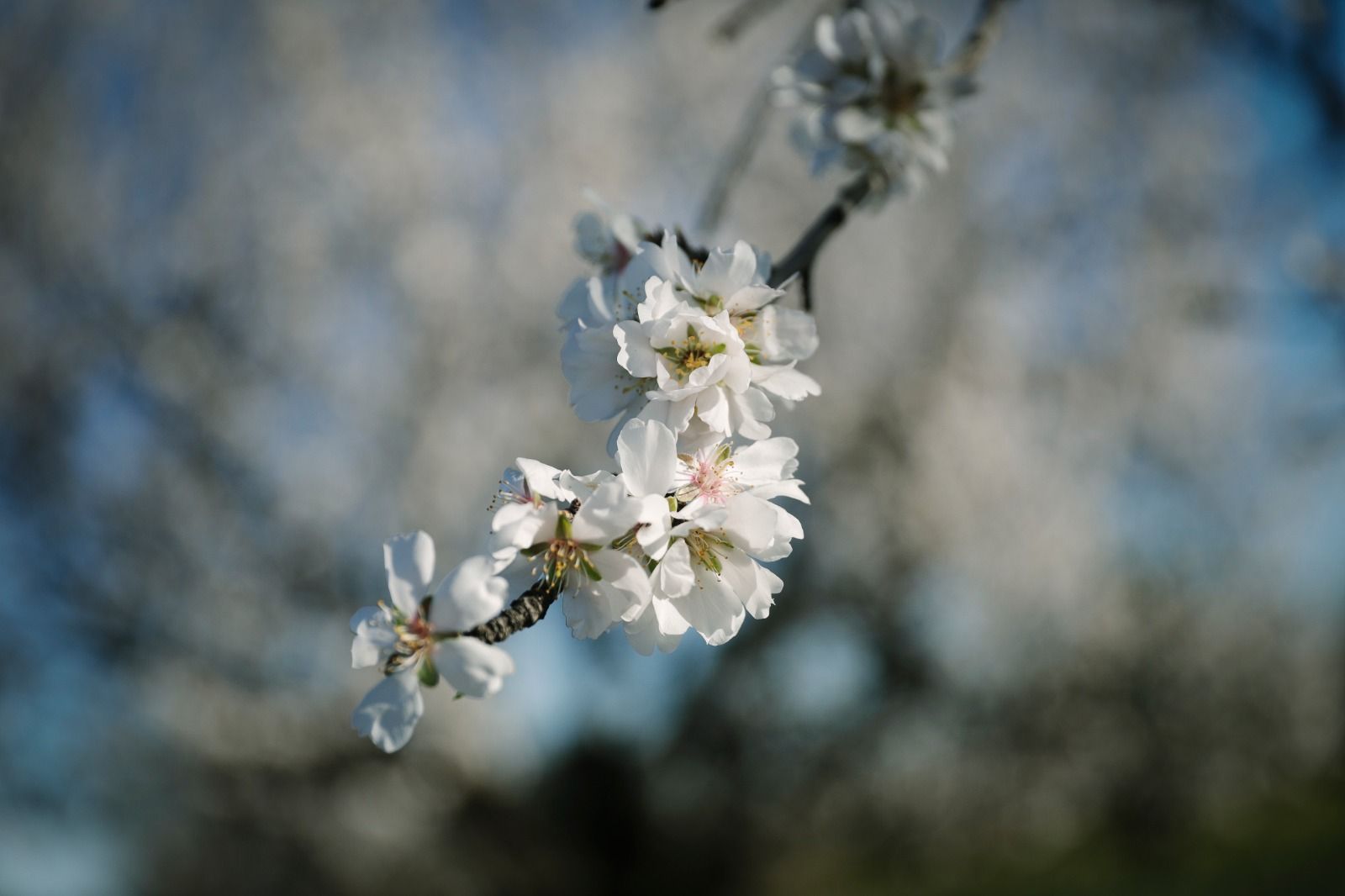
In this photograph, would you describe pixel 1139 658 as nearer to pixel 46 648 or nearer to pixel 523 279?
pixel 523 279

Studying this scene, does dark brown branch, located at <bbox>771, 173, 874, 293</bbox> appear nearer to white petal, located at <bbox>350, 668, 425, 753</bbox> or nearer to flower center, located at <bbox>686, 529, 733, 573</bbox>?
flower center, located at <bbox>686, 529, 733, 573</bbox>

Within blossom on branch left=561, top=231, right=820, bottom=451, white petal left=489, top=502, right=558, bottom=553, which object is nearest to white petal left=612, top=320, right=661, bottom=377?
blossom on branch left=561, top=231, right=820, bottom=451

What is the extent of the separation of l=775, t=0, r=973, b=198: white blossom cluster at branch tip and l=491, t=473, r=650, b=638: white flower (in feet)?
1.73

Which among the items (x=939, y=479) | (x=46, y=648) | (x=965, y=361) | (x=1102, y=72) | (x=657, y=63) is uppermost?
(x=657, y=63)

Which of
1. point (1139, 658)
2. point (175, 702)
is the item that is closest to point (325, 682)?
point (175, 702)

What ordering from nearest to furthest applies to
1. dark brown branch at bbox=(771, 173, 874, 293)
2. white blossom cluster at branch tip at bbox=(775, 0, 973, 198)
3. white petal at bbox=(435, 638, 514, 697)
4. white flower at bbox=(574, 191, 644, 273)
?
white petal at bbox=(435, 638, 514, 697) < dark brown branch at bbox=(771, 173, 874, 293) < white flower at bbox=(574, 191, 644, 273) < white blossom cluster at branch tip at bbox=(775, 0, 973, 198)

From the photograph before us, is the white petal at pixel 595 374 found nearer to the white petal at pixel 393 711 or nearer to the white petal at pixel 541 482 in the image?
the white petal at pixel 541 482

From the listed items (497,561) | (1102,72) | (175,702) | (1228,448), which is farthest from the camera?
(1228,448)

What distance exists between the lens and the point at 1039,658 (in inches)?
208

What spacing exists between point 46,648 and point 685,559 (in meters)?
5.23

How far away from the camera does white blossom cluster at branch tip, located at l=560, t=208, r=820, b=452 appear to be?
54 cm

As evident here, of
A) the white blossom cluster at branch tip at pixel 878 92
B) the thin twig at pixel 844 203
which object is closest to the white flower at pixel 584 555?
the thin twig at pixel 844 203

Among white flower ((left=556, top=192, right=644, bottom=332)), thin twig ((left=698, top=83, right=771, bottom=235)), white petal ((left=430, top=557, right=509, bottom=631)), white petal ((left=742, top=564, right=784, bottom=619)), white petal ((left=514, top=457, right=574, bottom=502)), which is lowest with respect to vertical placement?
white petal ((left=742, top=564, right=784, bottom=619))

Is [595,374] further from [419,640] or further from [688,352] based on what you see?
[419,640]
